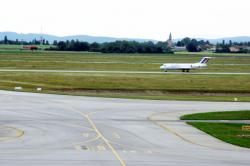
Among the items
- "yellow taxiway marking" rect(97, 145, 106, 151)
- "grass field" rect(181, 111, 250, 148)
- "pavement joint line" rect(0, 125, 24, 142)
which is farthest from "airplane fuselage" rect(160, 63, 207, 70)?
"yellow taxiway marking" rect(97, 145, 106, 151)

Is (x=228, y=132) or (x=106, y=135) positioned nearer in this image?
(x=106, y=135)

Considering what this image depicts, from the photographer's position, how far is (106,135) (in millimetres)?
40156

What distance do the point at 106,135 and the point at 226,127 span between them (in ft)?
38.8

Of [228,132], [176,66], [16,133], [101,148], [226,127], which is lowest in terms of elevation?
[176,66]

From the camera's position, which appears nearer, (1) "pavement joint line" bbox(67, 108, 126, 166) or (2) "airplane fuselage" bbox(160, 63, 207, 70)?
(1) "pavement joint line" bbox(67, 108, 126, 166)

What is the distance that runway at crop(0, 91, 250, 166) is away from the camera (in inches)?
1187

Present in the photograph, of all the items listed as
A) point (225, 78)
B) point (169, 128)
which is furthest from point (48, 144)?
point (225, 78)

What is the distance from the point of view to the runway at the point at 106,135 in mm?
30141

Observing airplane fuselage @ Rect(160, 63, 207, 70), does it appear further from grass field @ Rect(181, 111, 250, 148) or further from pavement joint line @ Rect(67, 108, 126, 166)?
pavement joint line @ Rect(67, 108, 126, 166)

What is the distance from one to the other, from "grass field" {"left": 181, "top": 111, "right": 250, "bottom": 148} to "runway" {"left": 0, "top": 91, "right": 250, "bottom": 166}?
3.37 ft

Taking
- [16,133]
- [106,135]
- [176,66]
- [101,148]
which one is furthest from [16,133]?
[176,66]

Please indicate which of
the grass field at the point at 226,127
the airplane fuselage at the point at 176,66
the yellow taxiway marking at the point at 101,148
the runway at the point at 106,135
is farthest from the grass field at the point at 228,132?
the airplane fuselage at the point at 176,66

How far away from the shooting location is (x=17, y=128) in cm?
4309

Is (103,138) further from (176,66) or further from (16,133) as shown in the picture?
(176,66)
